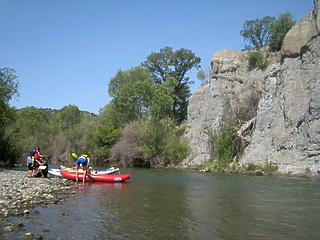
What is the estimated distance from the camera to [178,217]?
384 inches

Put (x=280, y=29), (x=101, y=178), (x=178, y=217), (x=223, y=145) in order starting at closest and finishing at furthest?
(x=178, y=217)
(x=101, y=178)
(x=223, y=145)
(x=280, y=29)

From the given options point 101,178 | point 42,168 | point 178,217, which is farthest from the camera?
point 42,168

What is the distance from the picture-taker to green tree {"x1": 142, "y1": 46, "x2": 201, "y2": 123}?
55406 mm

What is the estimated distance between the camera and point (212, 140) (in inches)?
1326

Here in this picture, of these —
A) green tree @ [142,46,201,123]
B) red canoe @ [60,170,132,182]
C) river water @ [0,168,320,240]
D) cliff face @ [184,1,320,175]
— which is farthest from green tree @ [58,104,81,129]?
river water @ [0,168,320,240]

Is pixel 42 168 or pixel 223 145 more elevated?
pixel 223 145

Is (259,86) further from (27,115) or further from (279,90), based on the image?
(27,115)

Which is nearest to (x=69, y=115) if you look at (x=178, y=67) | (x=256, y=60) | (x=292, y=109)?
(x=178, y=67)

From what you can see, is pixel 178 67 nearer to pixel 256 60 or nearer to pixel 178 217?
pixel 256 60

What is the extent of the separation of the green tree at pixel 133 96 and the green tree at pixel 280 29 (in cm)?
1774

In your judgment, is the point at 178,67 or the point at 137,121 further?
the point at 178,67

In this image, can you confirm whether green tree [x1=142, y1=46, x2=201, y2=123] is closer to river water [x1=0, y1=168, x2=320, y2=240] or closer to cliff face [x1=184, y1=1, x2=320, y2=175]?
cliff face [x1=184, y1=1, x2=320, y2=175]

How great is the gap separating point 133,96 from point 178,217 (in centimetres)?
3739

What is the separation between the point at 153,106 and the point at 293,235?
37004mm
